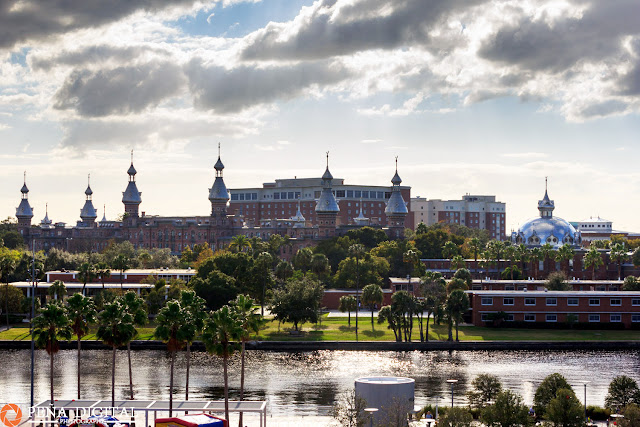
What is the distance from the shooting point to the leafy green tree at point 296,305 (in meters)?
105

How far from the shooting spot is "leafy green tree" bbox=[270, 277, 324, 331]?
105m

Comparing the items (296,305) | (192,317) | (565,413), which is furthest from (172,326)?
(296,305)

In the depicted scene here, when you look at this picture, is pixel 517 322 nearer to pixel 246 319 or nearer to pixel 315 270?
pixel 315 270

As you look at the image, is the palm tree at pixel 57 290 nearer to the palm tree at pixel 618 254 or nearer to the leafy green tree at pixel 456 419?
the leafy green tree at pixel 456 419

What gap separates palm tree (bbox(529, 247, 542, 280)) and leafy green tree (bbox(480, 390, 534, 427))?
3768 inches

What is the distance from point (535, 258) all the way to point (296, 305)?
55.1 m

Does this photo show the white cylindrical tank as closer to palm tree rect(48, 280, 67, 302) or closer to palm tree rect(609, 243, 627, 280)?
palm tree rect(48, 280, 67, 302)

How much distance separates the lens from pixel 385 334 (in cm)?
10381

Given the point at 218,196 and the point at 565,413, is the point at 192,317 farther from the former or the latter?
the point at 218,196

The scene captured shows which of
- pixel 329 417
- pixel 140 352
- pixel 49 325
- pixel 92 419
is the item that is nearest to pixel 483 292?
pixel 140 352

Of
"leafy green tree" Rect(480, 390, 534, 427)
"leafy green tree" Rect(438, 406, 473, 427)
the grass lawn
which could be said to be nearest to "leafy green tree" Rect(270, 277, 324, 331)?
the grass lawn

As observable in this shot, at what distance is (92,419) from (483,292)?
70.9m

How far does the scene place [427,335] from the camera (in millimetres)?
98500

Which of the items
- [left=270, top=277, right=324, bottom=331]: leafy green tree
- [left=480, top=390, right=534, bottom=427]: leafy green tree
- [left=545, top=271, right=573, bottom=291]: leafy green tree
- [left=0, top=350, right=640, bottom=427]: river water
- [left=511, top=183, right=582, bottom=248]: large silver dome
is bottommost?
[left=0, top=350, right=640, bottom=427]: river water
